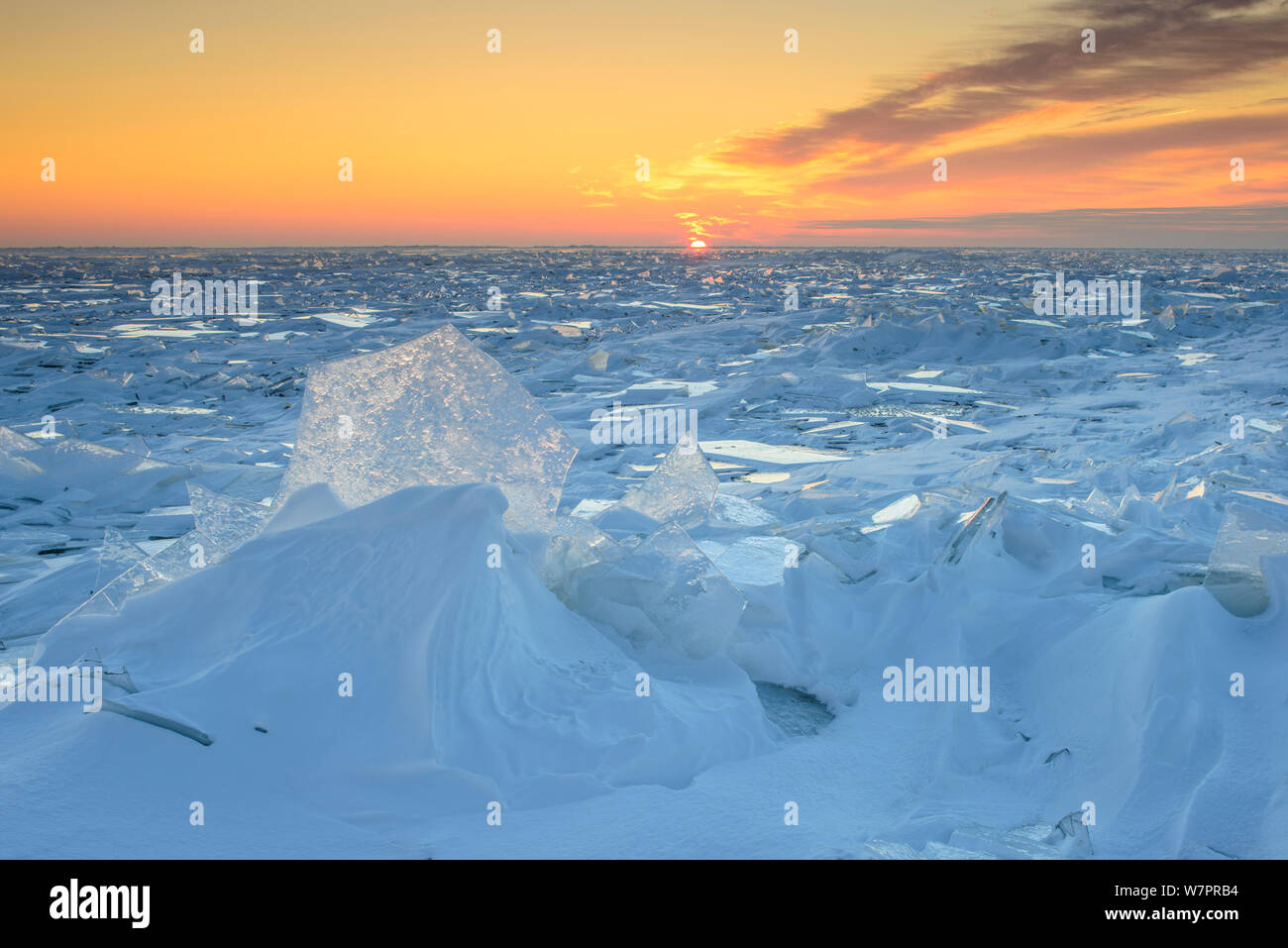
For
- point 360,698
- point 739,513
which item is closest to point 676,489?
point 739,513

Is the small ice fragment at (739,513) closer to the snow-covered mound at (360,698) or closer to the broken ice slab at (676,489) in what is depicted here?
the broken ice slab at (676,489)

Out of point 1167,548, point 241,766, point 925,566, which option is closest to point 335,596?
point 241,766

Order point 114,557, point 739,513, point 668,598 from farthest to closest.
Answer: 1. point 739,513
2. point 114,557
3. point 668,598

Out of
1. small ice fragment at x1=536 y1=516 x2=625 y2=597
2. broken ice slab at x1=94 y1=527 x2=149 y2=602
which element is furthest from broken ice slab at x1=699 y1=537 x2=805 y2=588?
broken ice slab at x1=94 y1=527 x2=149 y2=602

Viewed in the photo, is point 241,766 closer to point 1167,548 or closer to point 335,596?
point 335,596

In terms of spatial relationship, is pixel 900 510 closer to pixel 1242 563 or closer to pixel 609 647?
pixel 1242 563

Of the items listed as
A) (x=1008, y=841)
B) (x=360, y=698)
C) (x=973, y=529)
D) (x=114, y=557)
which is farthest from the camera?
(x=973, y=529)

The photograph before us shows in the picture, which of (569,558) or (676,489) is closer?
(569,558)
